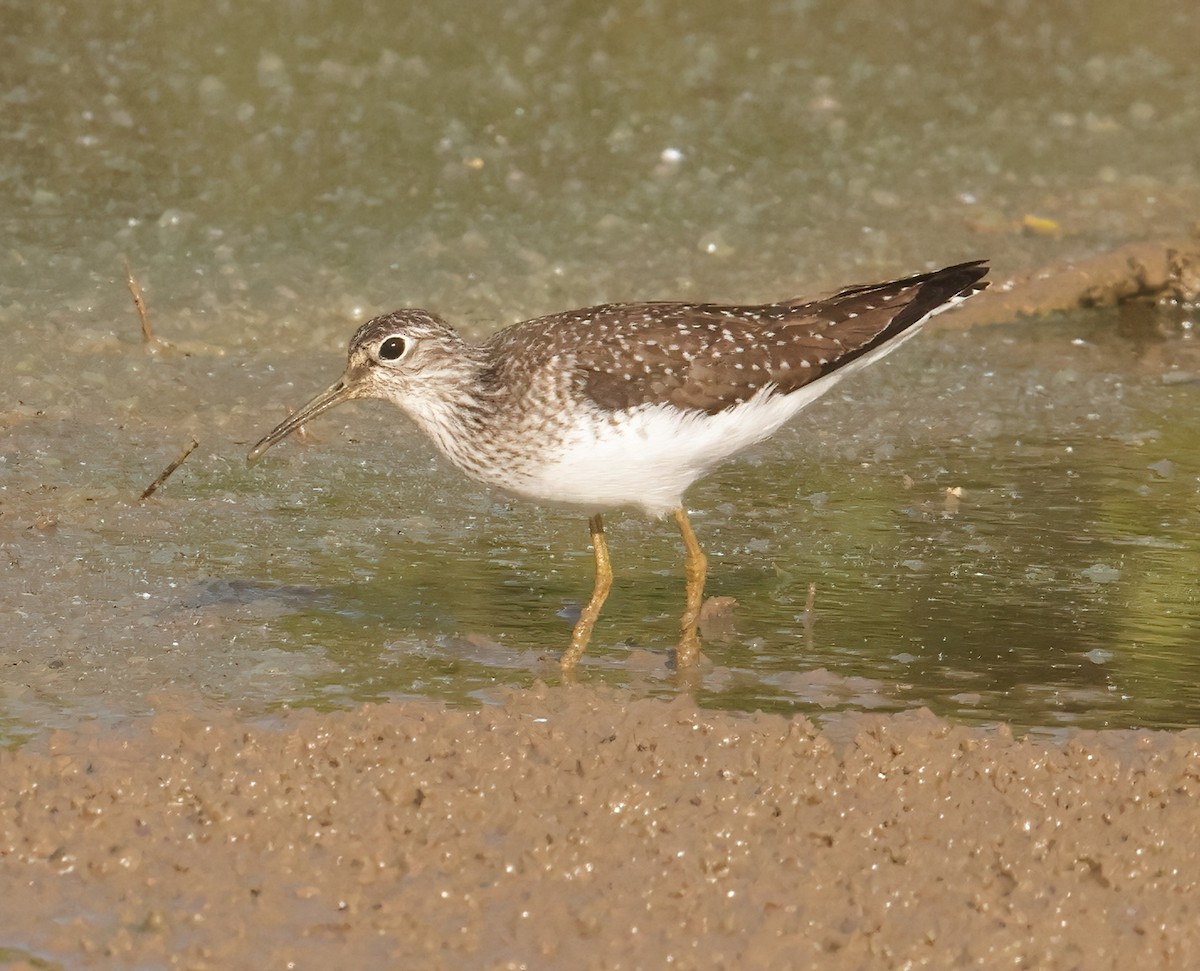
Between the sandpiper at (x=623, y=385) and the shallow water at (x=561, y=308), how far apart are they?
0.58 meters

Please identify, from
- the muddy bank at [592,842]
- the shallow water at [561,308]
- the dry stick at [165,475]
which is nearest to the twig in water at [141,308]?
the shallow water at [561,308]

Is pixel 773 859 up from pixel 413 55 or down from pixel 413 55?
down

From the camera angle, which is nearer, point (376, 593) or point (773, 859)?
point (773, 859)

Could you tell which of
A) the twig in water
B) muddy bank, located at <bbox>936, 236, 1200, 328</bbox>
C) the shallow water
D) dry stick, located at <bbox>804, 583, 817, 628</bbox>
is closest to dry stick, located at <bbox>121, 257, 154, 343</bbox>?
the twig in water

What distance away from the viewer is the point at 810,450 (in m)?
8.76

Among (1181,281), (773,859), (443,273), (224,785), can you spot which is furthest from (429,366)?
(1181,281)

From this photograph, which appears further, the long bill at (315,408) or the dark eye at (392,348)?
the long bill at (315,408)

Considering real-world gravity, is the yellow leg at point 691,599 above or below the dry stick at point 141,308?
below

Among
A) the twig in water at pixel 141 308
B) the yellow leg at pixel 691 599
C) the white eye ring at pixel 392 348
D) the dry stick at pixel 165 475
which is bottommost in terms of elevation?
the yellow leg at pixel 691 599

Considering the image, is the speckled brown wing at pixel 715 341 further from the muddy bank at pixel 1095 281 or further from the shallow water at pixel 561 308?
the muddy bank at pixel 1095 281

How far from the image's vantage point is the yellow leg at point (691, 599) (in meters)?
6.47

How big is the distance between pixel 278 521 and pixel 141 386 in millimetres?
1811

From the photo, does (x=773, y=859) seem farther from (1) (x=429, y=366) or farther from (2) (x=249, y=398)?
(2) (x=249, y=398)

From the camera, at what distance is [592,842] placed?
4.99 meters
